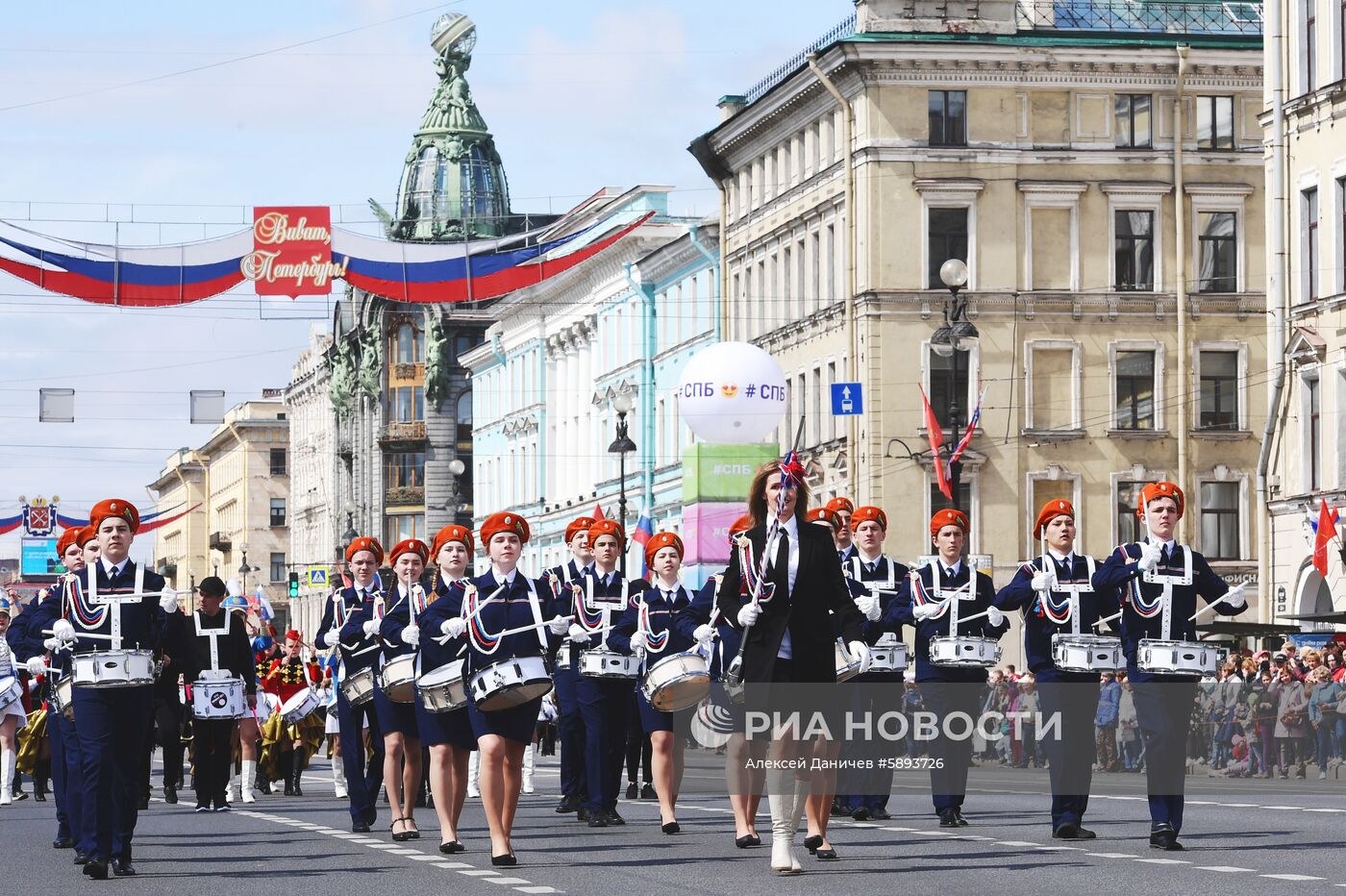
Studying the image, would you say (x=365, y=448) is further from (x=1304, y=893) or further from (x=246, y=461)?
(x=1304, y=893)

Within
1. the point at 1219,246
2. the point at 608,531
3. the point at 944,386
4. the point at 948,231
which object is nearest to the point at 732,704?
the point at 608,531

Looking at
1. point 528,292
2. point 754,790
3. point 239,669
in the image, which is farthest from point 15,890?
point 528,292

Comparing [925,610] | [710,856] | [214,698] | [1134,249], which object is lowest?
[710,856]

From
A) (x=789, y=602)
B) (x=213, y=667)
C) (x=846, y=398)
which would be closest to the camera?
(x=789, y=602)

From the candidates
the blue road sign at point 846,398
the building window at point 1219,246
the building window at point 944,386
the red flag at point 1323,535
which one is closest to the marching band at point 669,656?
the red flag at point 1323,535

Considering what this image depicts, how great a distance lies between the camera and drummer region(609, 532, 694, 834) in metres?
18.6

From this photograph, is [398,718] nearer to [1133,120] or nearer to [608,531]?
[608,531]

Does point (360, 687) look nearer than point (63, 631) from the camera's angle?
No

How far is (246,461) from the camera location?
18250 centimetres

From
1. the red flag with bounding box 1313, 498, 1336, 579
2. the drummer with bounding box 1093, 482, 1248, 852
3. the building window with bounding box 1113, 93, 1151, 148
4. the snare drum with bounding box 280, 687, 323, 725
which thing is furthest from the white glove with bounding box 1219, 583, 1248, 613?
the building window with bounding box 1113, 93, 1151, 148

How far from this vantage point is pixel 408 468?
449 ft

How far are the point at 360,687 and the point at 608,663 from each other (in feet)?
5.72

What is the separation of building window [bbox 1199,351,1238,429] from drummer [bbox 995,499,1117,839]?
47037mm

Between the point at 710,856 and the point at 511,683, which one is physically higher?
the point at 511,683
